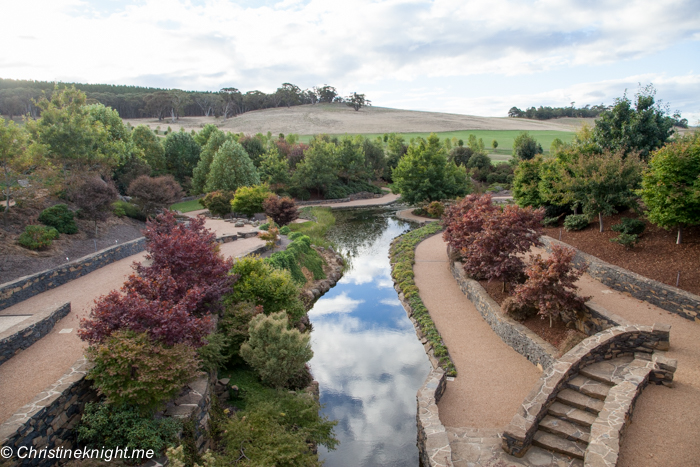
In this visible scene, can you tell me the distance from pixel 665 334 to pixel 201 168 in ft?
123

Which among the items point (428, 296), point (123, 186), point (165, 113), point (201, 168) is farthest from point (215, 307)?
point (165, 113)

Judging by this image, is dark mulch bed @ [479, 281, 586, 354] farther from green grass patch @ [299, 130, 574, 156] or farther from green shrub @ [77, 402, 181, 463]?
green grass patch @ [299, 130, 574, 156]

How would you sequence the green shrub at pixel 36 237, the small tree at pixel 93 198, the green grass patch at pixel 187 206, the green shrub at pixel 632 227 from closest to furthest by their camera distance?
the green shrub at pixel 632 227 < the green shrub at pixel 36 237 < the small tree at pixel 93 198 < the green grass patch at pixel 187 206

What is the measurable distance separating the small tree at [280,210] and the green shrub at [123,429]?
19.4 metres

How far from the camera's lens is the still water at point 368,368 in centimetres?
960

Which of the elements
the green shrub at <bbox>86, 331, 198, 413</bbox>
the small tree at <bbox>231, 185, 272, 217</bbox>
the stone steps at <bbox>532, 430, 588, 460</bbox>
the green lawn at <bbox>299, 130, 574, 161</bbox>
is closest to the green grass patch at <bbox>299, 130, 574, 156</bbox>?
the green lawn at <bbox>299, 130, 574, 161</bbox>

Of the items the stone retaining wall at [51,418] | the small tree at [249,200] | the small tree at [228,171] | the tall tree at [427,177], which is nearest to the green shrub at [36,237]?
the stone retaining wall at [51,418]

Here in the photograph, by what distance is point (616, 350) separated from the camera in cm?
1015

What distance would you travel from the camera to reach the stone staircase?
8047mm

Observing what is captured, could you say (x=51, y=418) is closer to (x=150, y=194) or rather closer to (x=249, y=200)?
(x=150, y=194)

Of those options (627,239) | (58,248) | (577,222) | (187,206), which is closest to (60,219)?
(58,248)

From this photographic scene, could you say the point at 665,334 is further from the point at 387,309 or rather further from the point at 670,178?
the point at 387,309

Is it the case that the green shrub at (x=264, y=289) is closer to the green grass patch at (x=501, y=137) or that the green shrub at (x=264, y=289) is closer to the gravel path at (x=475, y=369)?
the gravel path at (x=475, y=369)

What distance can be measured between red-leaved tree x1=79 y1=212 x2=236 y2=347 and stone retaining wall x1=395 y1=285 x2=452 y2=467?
16.9ft
